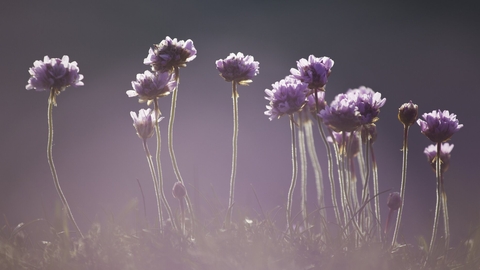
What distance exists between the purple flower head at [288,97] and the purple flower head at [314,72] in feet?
0.09

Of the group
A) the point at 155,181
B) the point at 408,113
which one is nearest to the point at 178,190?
the point at 155,181

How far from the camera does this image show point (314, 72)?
5.46 ft

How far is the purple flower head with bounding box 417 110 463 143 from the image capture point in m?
1.57

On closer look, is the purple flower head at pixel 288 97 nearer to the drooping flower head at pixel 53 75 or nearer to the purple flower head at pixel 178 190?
the purple flower head at pixel 178 190

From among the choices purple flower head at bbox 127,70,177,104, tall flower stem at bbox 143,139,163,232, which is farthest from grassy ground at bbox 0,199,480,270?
purple flower head at bbox 127,70,177,104

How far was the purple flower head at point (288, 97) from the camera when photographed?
64.4 inches

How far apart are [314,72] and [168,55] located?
49 centimetres

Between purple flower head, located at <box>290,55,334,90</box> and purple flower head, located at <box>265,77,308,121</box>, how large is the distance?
0.03m

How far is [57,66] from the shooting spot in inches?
64.2

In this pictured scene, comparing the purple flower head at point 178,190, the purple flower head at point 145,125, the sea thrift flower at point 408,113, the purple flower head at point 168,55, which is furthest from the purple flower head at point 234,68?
the sea thrift flower at point 408,113

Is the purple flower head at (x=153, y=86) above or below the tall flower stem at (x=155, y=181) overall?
above

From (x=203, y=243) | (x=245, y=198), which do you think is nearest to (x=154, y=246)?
(x=203, y=243)

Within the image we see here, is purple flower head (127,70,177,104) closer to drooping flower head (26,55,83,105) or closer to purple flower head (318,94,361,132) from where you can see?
drooping flower head (26,55,83,105)

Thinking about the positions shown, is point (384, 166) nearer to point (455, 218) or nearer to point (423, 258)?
point (455, 218)
